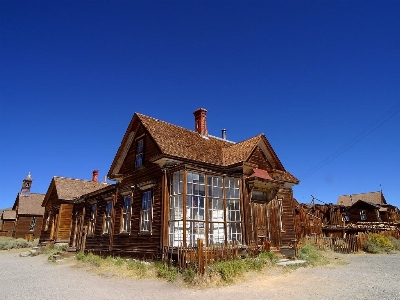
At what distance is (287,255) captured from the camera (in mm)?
14695

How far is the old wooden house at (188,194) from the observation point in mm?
13016

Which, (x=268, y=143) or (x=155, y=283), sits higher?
(x=268, y=143)

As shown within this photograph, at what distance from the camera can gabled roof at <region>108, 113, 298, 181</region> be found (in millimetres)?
13881

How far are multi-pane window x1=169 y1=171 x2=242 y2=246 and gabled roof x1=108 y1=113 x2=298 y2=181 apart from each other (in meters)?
1.05

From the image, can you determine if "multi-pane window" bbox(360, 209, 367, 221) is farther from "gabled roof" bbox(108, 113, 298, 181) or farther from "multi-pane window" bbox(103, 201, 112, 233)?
"multi-pane window" bbox(103, 201, 112, 233)

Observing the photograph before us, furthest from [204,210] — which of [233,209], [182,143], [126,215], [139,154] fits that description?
[126,215]

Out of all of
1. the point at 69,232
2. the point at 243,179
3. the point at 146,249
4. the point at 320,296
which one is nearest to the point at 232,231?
the point at 243,179

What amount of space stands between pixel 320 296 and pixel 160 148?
334 inches

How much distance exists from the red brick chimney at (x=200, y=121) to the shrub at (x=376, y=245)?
1589cm

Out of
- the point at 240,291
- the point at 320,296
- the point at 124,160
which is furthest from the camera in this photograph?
the point at 124,160

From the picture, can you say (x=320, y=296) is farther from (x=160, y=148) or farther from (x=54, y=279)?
(x=54, y=279)

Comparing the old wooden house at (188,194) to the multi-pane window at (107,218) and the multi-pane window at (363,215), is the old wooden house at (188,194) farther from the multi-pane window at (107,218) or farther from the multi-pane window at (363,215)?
the multi-pane window at (363,215)

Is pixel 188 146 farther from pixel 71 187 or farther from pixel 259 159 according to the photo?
pixel 71 187

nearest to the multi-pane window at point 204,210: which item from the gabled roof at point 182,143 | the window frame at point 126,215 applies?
the gabled roof at point 182,143
